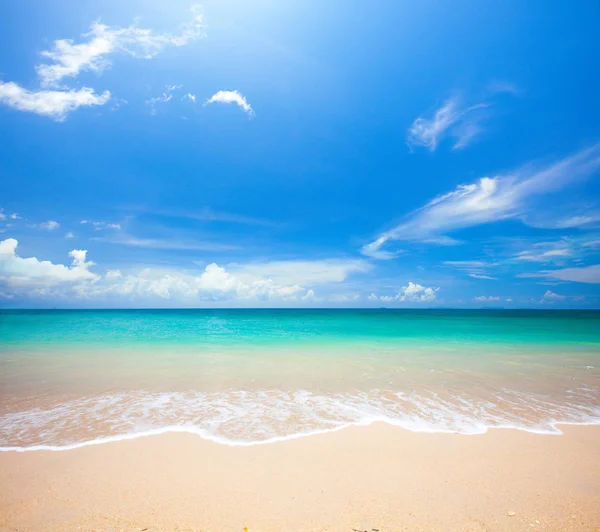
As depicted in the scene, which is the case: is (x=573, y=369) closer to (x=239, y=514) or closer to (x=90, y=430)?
(x=239, y=514)

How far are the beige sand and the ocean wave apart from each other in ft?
1.63

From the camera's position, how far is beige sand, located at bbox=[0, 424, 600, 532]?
3232 mm

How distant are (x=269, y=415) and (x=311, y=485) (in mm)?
2894

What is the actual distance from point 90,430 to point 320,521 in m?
4.93

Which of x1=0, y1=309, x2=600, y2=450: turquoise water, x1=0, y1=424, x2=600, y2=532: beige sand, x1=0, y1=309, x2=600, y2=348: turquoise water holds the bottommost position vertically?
x1=0, y1=309, x2=600, y2=348: turquoise water

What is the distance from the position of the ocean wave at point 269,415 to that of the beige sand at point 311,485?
1.63ft

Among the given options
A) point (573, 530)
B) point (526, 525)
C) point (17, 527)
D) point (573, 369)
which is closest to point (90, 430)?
point (17, 527)

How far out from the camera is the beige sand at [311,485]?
323cm

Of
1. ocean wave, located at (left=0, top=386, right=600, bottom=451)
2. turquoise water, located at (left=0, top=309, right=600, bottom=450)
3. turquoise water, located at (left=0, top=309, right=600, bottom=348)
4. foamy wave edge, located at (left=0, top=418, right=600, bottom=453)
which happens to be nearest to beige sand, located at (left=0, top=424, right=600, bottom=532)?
foamy wave edge, located at (left=0, top=418, right=600, bottom=453)

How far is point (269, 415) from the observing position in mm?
6613

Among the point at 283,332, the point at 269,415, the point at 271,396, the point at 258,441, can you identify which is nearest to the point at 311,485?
the point at 258,441

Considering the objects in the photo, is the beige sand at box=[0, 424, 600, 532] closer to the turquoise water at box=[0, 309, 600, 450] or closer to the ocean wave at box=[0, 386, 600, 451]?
the ocean wave at box=[0, 386, 600, 451]

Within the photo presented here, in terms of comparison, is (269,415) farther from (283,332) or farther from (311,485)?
(283,332)

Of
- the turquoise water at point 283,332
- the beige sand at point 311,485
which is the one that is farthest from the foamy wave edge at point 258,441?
Answer: the turquoise water at point 283,332
